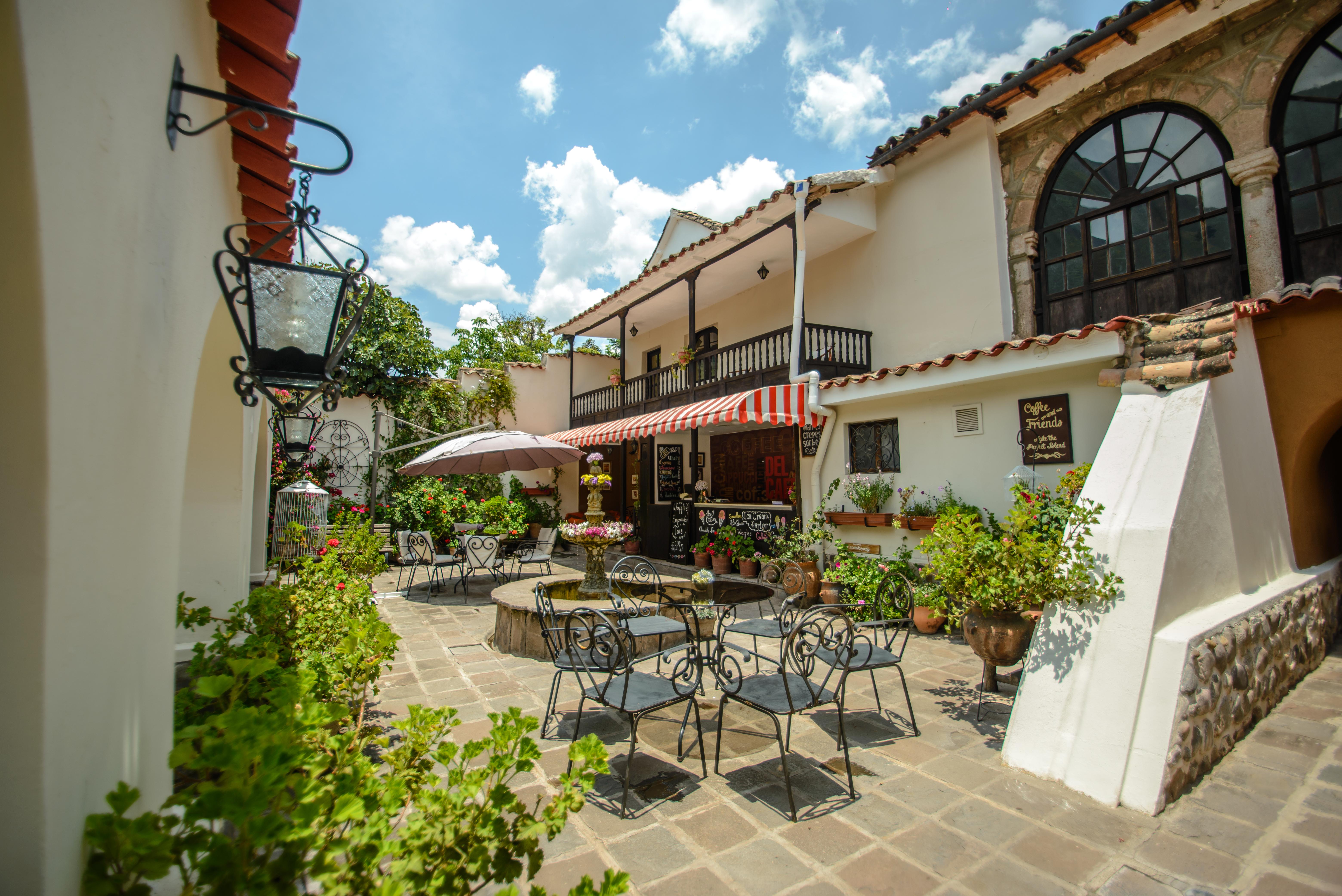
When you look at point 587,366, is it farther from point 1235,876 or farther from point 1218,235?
point 1235,876

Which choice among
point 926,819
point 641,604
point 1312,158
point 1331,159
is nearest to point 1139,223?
point 1312,158

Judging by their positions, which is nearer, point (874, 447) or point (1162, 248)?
point (1162, 248)

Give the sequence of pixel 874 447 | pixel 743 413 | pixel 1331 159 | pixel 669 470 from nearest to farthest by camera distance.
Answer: pixel 1331 159 → pixel 874 447 → pixel 743 413 → pixel 669 470

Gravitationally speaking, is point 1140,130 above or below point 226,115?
above

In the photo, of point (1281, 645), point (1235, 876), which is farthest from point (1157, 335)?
point (1235, 876)

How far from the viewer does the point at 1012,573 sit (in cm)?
389

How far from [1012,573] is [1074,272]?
5.91 metres

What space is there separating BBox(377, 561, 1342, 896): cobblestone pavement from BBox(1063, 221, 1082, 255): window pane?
5.49 meters

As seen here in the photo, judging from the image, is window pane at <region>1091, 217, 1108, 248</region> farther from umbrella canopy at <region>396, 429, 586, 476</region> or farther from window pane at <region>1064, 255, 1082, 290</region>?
umbrella canopy at <region>396, 429, 586, 476</region>

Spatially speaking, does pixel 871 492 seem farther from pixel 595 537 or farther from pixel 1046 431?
pixel 595 537

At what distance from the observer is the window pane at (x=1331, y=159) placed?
6.04 meters

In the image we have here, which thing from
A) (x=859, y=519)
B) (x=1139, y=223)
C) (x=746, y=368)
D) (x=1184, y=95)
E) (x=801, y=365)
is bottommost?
(x=859, y=519)

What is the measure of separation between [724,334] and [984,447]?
23.0 ft

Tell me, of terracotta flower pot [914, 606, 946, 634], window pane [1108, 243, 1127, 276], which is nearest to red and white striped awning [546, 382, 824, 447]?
terracotta flower pot [914, 606, 946, 634]
